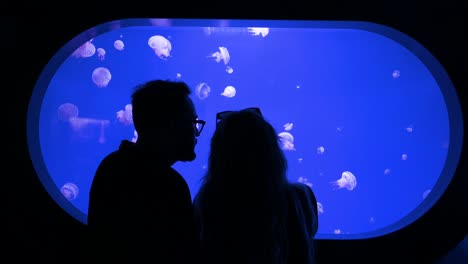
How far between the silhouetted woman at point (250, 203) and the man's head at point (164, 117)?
0.62 ft

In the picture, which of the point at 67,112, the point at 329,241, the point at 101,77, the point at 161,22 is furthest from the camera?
the point at 101,77

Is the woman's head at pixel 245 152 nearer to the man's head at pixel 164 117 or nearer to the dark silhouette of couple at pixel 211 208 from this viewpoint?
the dark silhouette of couple at pixel 211 208

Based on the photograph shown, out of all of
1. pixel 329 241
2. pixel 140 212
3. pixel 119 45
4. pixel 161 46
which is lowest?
pixel 329 241

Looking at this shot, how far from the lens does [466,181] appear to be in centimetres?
227

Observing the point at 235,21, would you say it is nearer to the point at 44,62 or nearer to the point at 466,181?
the point at 44,62

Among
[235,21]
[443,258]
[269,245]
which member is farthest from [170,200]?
[443,258]

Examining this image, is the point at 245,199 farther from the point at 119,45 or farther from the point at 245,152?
the point at 119,45

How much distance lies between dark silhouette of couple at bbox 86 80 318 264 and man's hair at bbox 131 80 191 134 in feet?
0.37

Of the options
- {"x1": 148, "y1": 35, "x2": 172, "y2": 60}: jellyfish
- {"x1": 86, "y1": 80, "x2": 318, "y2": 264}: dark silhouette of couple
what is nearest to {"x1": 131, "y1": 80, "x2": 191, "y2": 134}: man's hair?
{"x1": 86, "y1": 80, "x2": 318, "y2": 264}: dark silhouette of couple

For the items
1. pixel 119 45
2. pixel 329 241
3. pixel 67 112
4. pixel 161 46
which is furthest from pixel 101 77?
pixel 329 241

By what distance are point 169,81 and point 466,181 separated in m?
2.09

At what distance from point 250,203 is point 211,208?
14cm

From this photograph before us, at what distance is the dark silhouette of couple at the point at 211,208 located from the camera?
A: 1.13 meters

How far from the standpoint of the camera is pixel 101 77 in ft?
25.9
